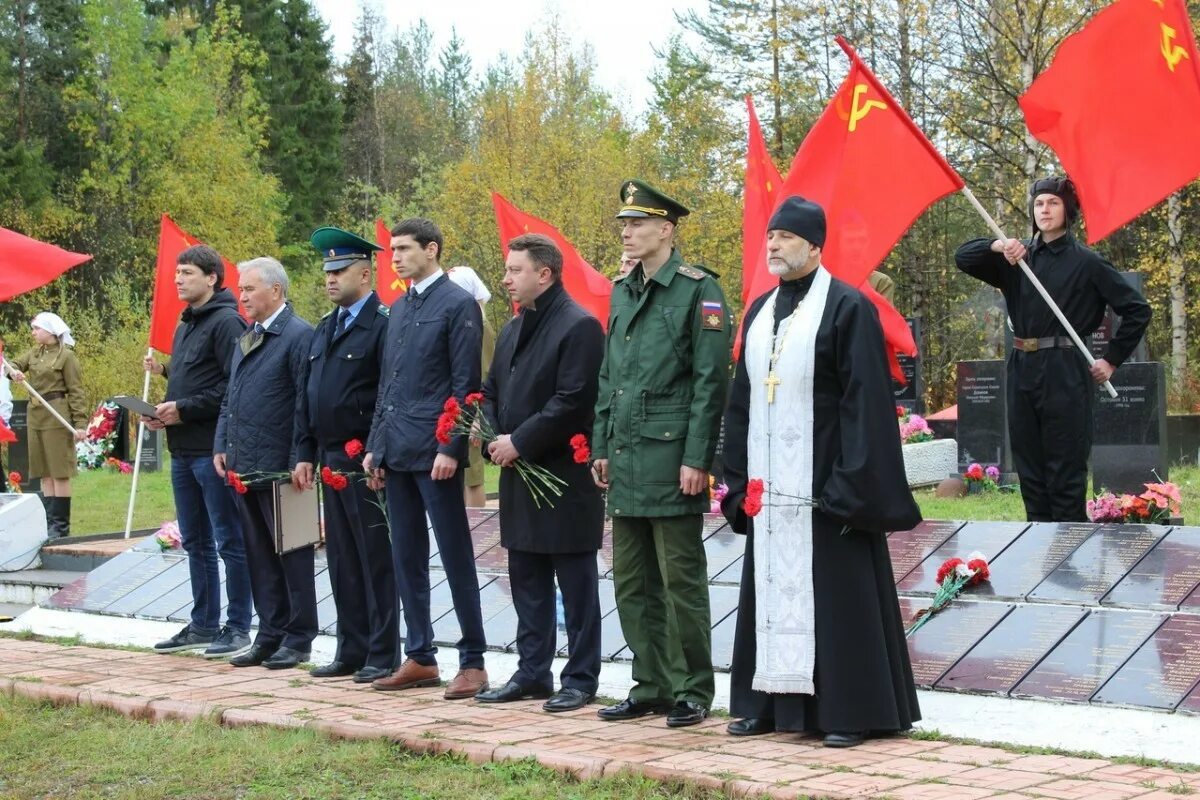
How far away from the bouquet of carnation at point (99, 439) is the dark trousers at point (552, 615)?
16.7 ft

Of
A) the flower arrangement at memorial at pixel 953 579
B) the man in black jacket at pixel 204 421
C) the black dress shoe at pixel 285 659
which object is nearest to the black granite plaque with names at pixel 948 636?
the flower arrangement at memorial at pixel 953 579

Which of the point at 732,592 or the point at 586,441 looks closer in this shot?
the point at 586,441

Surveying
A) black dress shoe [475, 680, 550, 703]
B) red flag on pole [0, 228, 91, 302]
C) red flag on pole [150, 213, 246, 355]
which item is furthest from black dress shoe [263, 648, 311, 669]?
red flag on pole [150, 213, 246, 355]

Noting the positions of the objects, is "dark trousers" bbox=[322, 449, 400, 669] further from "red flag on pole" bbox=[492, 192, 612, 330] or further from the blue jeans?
"red flag on pole" bbox=[492, 192, 612, 330]

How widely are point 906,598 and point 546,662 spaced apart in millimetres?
1746

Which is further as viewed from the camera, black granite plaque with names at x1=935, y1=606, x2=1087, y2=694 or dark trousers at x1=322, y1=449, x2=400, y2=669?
dark trousers at x1=322, y1=449, x2=400, y2=669

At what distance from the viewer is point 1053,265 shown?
804 centimetres

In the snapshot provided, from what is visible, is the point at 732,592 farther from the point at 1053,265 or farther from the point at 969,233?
the point at 969,233

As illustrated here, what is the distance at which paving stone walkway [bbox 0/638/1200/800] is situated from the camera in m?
4.83

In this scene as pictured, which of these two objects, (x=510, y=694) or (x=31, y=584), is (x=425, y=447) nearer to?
(x=510, y=694)

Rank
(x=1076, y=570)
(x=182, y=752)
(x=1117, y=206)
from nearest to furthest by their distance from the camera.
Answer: (x=182, y=752), (x=1076, y=570), (x=1117, y=206)

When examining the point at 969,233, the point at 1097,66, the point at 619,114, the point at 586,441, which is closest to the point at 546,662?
the point at 586,441

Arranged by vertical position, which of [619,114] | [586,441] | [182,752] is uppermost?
[619,114]

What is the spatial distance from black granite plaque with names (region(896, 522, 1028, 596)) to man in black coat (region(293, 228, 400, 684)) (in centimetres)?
252
